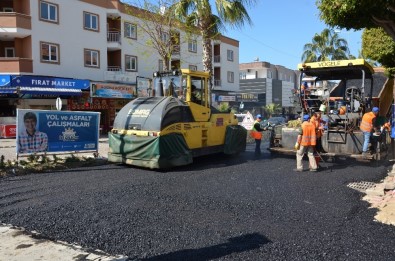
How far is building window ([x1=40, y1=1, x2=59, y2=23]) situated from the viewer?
24.8 m

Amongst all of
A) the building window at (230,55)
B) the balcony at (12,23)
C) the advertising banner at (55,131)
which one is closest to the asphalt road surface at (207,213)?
the advertising banner at (55,131)

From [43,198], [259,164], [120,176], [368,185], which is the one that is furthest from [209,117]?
[43,198]

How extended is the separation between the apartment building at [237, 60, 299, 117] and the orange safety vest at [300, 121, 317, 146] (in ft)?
126

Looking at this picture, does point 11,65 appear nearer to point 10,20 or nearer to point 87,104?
point 10,20

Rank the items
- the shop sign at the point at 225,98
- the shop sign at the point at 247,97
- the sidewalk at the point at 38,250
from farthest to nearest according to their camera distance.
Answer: the shop sign at the point at 247,97 < the shop sign at the point at 225,98 < the sidewalk at the point at 38,250

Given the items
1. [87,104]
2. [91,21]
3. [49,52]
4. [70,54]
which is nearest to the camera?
[49,52]

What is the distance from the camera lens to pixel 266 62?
6041 cm

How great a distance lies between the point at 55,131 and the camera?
1157 centimetres

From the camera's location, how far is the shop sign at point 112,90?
26.4m

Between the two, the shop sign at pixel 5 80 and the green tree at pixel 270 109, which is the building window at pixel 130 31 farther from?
the green tree at pixel 270 109

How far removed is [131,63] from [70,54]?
622 centimetres

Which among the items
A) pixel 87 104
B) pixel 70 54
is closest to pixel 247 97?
pixel 87 104

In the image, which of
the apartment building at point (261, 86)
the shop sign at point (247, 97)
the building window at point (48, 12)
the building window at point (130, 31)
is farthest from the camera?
the apartment building at point (261, 86)

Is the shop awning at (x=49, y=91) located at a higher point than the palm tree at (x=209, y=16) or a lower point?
lower
